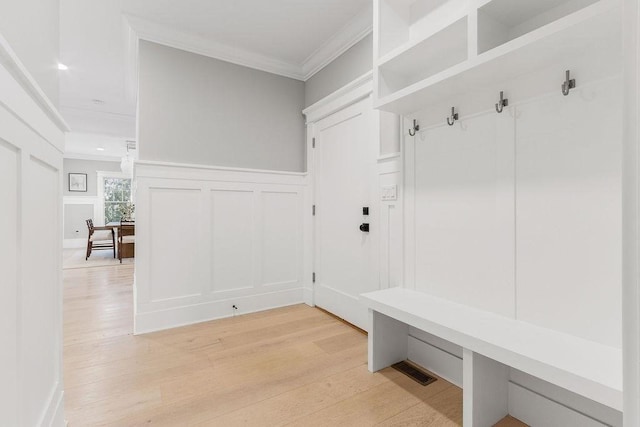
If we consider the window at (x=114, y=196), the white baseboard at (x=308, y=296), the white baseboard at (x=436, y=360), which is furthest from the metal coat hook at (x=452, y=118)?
the window at (x=114, y=196)

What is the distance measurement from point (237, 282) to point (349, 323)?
3.69 feet

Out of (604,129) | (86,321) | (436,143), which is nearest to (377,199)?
(436,143)

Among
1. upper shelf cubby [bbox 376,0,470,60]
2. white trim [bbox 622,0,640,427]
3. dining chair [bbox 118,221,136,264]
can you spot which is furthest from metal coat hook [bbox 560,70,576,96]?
dining chair [bbox 118,221,136,264]

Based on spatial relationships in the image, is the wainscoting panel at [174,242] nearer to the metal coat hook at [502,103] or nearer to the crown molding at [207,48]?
the crown molding at [207,48]

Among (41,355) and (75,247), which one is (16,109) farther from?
(75,247)

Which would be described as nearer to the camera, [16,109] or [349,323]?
[16,109]

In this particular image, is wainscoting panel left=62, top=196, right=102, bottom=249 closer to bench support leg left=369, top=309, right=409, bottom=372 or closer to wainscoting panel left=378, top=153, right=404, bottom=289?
wainscoting panel left=378, top=153, right=404, bottom=289

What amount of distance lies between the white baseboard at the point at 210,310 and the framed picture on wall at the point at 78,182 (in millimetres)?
8199

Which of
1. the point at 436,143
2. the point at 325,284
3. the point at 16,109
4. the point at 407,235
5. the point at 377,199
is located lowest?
the point at 325,284

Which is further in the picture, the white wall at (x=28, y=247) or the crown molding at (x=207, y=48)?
the crown molding at (x=207, y=48)

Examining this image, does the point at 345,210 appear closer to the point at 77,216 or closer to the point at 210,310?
the point at 210,310

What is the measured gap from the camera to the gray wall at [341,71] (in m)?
2.47

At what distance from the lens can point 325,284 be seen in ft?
→ 9.93

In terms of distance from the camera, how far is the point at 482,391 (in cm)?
140
